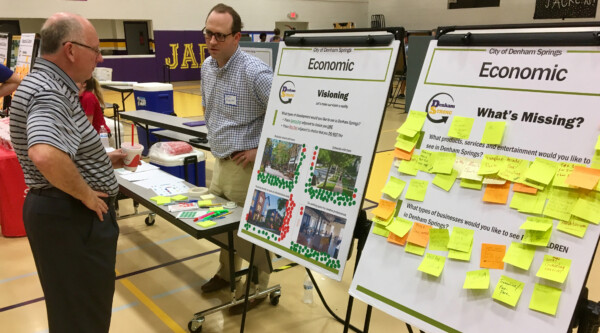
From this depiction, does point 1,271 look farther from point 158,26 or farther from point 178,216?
point 158,26

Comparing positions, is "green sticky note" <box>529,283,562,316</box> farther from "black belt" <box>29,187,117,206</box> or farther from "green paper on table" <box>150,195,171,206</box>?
"green paper on table" <box>150,195,171,206</box>

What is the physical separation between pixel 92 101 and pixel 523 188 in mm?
3523

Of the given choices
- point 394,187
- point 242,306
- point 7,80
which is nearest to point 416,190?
point 394,187

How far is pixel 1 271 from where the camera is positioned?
10.6ft

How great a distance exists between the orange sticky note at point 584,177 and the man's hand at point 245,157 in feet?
5.52

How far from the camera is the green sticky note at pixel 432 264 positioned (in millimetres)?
1318

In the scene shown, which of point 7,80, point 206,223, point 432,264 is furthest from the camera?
point 7,80

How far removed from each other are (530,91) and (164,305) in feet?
8.20

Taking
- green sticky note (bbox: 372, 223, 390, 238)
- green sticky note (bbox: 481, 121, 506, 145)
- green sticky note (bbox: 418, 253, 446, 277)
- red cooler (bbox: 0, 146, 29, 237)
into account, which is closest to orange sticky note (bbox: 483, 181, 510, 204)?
green sticky note (bbox: 481, 121, 506, 145)

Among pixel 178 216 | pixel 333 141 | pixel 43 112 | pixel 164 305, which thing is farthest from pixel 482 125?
pixel 164 305

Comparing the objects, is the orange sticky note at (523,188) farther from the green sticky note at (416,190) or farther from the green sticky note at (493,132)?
the green sticky note at (416,190)

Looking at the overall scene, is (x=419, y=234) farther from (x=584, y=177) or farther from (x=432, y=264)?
(x=584, y=177)

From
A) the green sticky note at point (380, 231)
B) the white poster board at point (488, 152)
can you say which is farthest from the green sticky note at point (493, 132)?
the green sticky note at point (380, 231)

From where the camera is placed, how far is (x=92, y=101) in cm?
371
